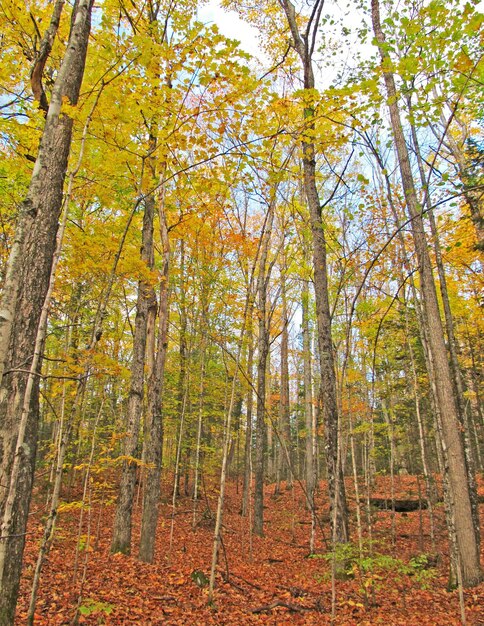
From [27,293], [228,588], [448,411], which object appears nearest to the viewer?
[27,293]

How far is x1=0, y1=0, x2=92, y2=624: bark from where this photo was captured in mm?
2744

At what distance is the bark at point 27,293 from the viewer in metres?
2.74

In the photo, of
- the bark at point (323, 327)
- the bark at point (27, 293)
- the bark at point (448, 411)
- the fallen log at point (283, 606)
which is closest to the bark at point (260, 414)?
the bark at point (323, 327)

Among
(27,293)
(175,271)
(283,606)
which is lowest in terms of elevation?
(283,606)

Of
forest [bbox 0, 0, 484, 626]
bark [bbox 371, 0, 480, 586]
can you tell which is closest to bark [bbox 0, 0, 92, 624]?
forest [bbox 0, 0, 484, 626]

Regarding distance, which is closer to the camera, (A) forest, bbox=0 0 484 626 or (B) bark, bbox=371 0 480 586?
(A) forest, bbox=0 0 484 626

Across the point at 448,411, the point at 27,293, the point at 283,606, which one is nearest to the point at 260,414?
the point at 448,411

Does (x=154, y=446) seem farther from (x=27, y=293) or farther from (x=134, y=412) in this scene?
(x=27, y=293)

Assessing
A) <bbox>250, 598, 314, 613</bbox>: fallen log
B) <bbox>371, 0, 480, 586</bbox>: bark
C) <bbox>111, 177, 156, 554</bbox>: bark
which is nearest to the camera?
<bbox>250, 598, 314, 613</bbox>: fallen log

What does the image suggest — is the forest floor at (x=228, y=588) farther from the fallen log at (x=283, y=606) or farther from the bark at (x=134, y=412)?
the bark at (x=134, y=412)

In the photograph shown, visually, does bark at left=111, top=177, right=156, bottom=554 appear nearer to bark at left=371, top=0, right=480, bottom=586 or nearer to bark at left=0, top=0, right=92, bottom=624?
bark at left=0, top=0, right=92, bottom=624

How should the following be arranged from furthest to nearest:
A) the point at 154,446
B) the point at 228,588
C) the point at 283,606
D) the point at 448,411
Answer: the point at 154,446, the point at 448,411, the point at 228,588, the point at 283,606

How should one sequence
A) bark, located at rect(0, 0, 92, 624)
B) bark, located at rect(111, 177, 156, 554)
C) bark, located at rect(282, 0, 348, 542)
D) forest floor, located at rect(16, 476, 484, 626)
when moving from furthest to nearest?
bark, located at rect(111, 177, 156, 554) < bark, located at rect(282, 0, 348, 542) < forest floor, located at rect(16, 476, 484, 626) < bark, located at rect(0, 0, 92, 624)

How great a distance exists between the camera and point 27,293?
11.0 feet
